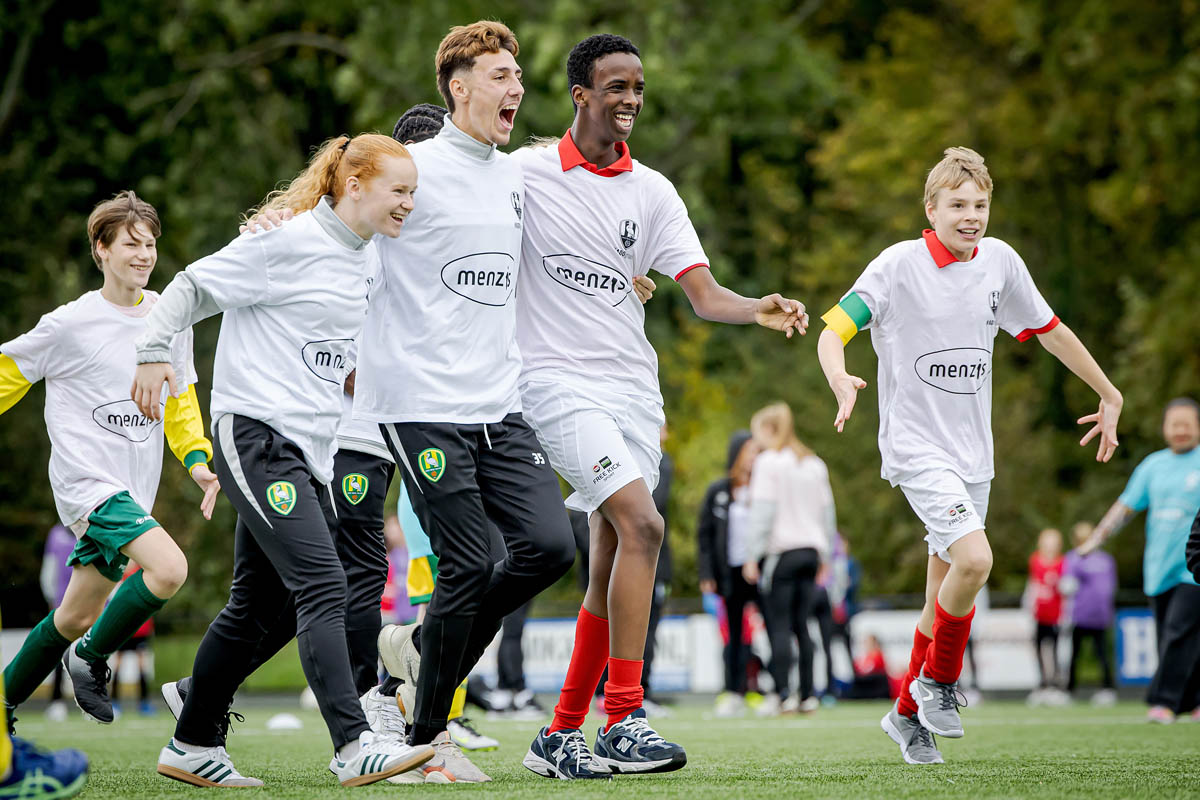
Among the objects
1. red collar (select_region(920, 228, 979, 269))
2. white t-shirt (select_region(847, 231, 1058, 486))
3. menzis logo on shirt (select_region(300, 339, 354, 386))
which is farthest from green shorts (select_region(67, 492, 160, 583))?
red collar (select_region(920, 228, 979, 269))

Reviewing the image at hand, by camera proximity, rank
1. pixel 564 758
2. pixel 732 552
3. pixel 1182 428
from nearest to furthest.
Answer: pixel 564 758
pixel 1182 428
pixel 732 552

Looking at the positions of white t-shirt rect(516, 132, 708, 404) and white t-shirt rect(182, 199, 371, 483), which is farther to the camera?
white t-shirt rect(516, 132, 708, 404)

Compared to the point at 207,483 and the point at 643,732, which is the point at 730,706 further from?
the point at 643,732

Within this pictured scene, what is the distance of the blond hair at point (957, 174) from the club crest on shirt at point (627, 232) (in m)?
1.54

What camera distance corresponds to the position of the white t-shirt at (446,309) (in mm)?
5371

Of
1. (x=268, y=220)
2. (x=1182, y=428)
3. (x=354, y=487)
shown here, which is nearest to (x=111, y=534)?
(x=354, y=487)

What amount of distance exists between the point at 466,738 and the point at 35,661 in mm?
2191

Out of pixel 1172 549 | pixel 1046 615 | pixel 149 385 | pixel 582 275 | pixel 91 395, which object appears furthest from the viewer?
pixel 1046 615

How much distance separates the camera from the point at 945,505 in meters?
6.40

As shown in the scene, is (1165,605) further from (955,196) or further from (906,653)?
(906,653)

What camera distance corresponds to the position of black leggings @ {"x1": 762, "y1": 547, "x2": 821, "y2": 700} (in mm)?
12227

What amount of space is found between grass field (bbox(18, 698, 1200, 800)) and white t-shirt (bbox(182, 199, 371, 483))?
1307 mm

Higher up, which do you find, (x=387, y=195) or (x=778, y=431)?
(x=387, y=195)

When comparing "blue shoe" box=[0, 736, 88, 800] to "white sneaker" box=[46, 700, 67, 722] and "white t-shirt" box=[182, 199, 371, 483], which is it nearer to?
"white t-shirt" box=[182, 199, 371, 483]
